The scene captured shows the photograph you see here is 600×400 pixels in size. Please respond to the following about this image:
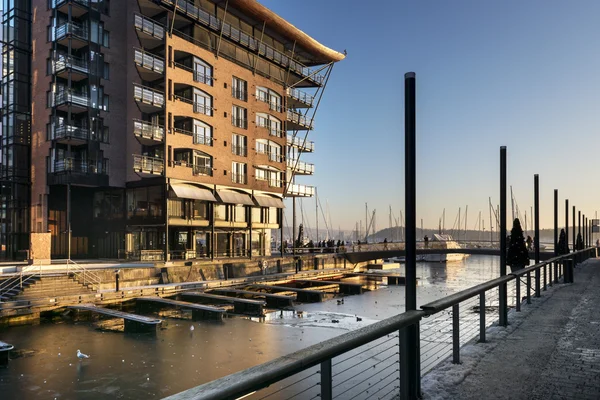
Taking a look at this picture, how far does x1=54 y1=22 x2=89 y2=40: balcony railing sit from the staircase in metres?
22.3

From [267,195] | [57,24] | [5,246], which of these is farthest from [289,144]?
[5,246]

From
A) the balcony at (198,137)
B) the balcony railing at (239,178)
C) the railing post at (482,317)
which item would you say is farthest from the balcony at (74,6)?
the railing post at (482,317)

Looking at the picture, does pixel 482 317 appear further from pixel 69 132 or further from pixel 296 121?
pixel 296 121

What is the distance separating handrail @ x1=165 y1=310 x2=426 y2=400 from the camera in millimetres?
Answer: 2523

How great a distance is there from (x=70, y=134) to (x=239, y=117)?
1641 cm

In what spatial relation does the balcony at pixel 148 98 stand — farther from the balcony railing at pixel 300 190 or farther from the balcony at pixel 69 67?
the balcony railing at pixel 300 190

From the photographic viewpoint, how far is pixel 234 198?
47125mm

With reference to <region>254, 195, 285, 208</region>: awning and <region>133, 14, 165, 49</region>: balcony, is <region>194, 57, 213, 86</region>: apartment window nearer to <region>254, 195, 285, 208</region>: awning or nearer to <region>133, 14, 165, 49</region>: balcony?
<region>133, 14, 165, 49</region>: balcony

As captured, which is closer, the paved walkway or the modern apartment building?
the paved walkway

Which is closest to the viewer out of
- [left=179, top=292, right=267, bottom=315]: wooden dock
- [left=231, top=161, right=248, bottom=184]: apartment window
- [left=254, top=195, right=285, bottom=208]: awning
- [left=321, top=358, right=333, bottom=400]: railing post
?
[left=321, top=358, right=333, bottom=400]: railing post

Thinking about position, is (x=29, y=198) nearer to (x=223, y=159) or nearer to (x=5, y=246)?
(x=5, y=246)

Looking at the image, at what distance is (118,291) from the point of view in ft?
96.9

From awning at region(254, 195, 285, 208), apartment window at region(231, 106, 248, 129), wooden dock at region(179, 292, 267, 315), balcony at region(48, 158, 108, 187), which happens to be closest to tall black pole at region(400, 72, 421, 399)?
wooden dock at region(179, 292, 267, 315)

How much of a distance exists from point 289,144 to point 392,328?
53.2m
